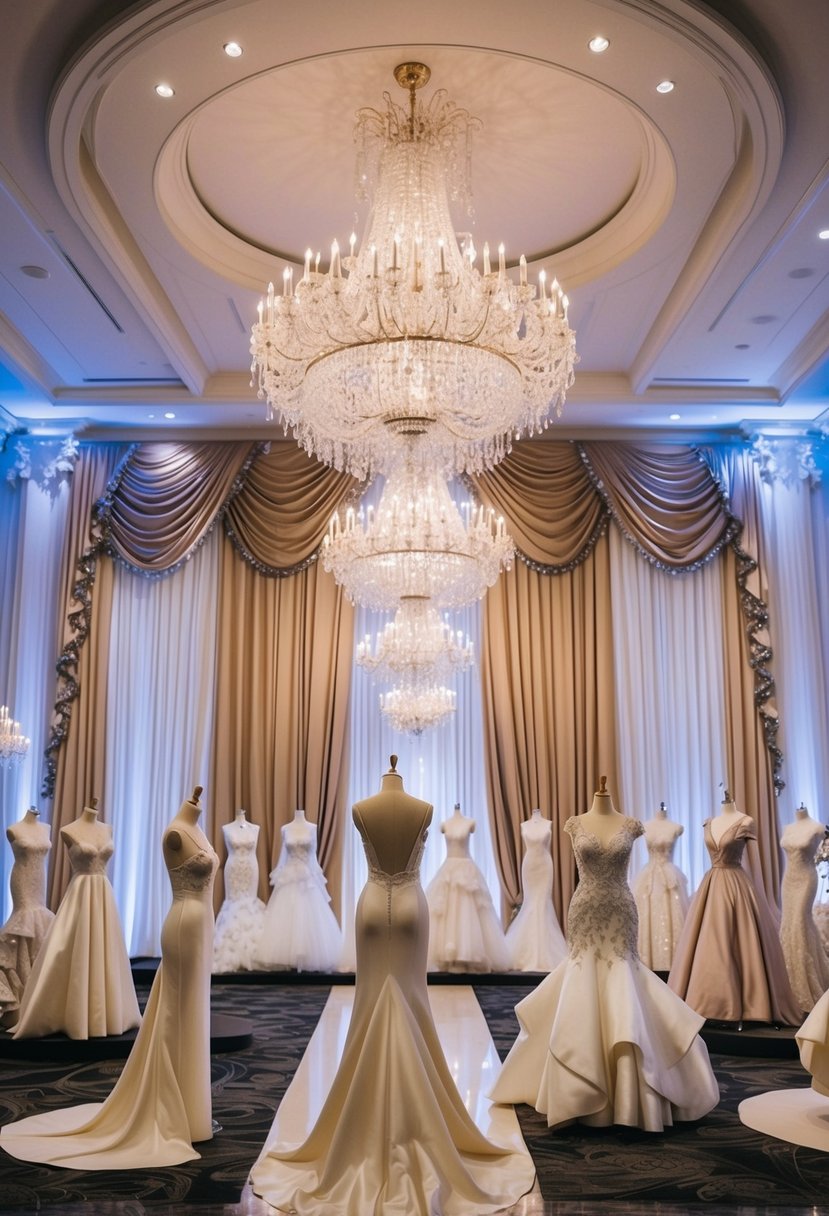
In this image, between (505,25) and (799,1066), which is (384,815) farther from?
(505,25)

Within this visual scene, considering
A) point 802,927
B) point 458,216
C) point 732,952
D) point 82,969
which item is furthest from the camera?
point 458,216

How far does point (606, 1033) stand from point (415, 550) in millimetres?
3873

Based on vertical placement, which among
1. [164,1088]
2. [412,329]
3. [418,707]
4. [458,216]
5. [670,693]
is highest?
[458,216]

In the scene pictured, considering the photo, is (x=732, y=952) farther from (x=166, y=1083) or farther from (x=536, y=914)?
(x=166, y=1083)

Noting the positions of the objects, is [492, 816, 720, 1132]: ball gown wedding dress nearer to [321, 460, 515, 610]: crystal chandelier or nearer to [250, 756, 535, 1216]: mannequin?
[250, 756, 535, 1216]: mannequin

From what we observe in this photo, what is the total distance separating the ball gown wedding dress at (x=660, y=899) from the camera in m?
8.83

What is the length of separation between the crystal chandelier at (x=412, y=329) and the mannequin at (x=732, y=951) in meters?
3.02

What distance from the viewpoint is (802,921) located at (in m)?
7.21

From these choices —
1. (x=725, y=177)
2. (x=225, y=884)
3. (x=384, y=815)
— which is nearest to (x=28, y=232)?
(x=725, y=177)

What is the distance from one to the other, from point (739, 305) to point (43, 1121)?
7.13 metres

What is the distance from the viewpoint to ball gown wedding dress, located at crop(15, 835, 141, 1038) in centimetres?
607

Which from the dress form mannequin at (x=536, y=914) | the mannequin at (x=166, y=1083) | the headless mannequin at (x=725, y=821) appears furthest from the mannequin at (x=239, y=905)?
the mannequin at (x=166, y=1083)

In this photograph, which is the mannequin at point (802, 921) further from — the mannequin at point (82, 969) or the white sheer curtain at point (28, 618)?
the white sheer curtain at point (28, 618)

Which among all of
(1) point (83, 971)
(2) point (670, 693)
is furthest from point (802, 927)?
(1) point (83, 971)
